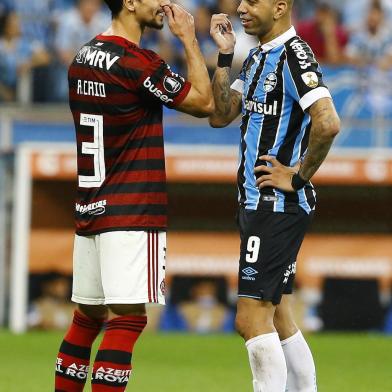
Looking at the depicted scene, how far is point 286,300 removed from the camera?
646 cm

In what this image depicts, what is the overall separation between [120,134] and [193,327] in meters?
6.71

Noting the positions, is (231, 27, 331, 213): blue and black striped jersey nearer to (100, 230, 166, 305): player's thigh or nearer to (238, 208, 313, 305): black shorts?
(238, 208, 313, 305): black shorts

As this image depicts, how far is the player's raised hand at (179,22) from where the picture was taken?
5938mm

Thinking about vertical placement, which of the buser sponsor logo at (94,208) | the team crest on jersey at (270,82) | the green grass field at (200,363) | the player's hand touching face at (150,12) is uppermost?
the player's hand touching face at (150,12)

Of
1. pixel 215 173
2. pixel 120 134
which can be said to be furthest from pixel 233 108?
pixel 215 173

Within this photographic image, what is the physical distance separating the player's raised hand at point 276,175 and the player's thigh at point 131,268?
26.7 inches

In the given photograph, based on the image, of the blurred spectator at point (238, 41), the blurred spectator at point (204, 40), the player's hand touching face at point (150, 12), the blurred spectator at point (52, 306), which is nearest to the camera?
the player's hand touching face at point (150, 12)

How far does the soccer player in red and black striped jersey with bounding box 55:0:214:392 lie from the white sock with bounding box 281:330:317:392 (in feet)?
3.07

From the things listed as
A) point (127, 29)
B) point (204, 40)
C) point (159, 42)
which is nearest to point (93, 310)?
point (127, 29)

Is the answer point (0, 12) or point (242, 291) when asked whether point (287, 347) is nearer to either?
point (242, 291)

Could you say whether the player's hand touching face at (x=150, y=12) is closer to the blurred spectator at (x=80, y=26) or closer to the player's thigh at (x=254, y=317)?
the player's thigh at (x=254, y=317)

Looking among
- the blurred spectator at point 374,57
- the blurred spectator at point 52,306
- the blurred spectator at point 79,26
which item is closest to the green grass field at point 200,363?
the blurred spectator at point 52,306

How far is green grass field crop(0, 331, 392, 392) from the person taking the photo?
27.3 ft

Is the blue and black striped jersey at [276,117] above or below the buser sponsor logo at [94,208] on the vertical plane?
above
